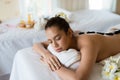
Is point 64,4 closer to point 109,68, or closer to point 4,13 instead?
point 4,13

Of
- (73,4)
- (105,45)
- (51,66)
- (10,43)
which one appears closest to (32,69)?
(51,66)

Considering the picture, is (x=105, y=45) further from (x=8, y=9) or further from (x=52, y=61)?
(x=8, y=9)

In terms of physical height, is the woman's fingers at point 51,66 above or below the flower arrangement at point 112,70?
below

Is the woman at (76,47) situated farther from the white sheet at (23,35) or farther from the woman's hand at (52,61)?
the white sheet at (23,35)

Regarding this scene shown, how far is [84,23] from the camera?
8.43ft

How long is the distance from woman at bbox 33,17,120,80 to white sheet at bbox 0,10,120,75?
2.76 feet

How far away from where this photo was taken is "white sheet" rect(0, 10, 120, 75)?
2146 millimetres

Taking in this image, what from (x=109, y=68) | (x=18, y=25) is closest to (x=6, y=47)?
(x=18, y=25)

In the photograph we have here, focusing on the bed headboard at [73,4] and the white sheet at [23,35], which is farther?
the bed headboard at [73,4]

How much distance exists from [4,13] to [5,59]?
115 cm

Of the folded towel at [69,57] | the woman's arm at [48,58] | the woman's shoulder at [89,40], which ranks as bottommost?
the woman's arm at [48,58]

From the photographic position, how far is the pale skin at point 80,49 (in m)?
1.11

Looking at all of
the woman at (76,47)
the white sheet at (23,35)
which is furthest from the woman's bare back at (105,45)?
the white sheet at (23,35)

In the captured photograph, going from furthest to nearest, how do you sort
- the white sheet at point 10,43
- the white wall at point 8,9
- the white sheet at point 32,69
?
1. the white wall at point 8,9
2. the white sheet at point 10,43
3. the white sheet at point 32,69
